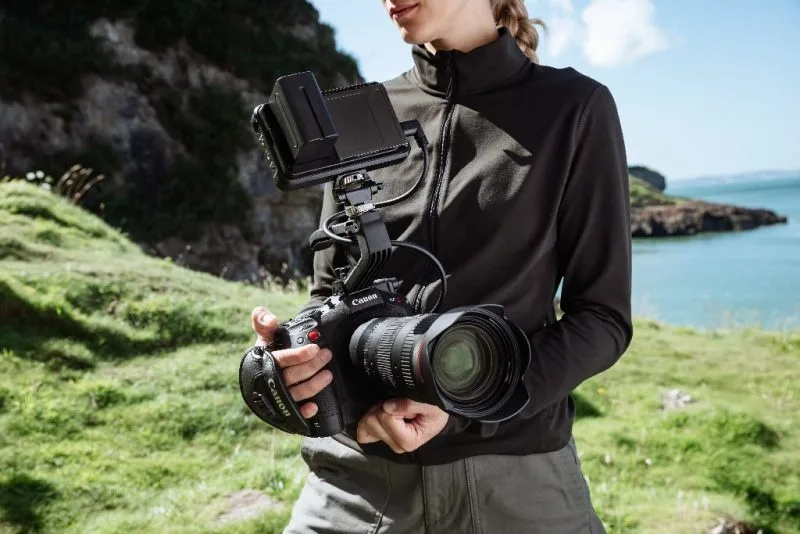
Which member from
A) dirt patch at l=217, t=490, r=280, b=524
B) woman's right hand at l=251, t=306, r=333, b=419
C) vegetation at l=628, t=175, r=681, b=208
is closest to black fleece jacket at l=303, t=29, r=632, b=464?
woman's right hand at l=251, t=306, r=333, b=419

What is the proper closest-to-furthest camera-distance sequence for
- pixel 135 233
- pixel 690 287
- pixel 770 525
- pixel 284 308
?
1. pixel 770 525
2. pixel 284 308
3. pixel 135 233
4. pixel 690 287

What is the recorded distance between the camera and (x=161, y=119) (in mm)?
14656

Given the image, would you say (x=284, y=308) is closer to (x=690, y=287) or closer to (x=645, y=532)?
(x=645, y=532)

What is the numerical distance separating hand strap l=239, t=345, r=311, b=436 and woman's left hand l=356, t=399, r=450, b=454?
15 centimetres

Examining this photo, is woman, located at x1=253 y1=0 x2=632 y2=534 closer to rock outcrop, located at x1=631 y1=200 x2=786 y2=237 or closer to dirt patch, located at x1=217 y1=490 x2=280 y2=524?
dirt patch, located at x1=217 y1=490 x2=280 y2=524

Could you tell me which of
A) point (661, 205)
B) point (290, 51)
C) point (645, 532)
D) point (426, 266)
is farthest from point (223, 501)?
point (661, 205)

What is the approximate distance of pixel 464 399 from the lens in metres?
1.30

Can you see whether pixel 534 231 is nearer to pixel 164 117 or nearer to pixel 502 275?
pixel 502 275

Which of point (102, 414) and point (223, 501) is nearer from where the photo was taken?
point (223, 501)

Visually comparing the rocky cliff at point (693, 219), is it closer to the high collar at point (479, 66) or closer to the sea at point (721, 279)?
the sea at point (721, 279)

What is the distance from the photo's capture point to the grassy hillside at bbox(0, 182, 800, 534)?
11.5ft

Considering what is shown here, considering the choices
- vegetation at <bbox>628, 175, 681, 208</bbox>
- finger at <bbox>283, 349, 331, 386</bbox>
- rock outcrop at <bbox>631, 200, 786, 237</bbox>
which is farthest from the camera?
vegetation at <bbox>628, 175, 681, 208</bbox>

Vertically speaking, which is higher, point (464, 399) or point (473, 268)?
point (473, 268)

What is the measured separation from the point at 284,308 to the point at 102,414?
225 cm
